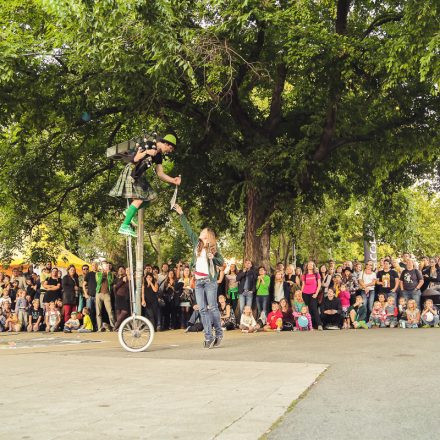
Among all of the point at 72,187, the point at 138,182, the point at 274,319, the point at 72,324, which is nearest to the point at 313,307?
the point at 274,319

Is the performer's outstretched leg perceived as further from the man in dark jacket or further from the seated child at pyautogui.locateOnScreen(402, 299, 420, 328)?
the seated child at pyautogui.locateOnScreen(402, 299, 420, 328)

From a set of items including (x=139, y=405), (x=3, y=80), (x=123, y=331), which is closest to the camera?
(x=139, y=405)

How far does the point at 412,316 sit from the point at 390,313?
56 centimetres

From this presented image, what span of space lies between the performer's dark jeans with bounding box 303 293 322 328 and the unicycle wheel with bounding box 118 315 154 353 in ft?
22.3

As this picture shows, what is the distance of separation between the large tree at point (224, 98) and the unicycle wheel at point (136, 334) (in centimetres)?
456

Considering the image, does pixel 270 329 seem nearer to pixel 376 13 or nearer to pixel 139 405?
pixel 376 13

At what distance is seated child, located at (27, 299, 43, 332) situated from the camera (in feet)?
66.8

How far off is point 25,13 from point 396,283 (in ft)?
36.1

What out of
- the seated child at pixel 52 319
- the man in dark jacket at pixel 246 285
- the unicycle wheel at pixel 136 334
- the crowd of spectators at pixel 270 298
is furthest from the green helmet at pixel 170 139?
the seated child at pixel 52 319

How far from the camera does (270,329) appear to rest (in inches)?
671

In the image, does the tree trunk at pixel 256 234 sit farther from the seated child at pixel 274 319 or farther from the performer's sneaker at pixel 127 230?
the performer's sneaker at pixel 127 230

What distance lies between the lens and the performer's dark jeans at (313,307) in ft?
56.8

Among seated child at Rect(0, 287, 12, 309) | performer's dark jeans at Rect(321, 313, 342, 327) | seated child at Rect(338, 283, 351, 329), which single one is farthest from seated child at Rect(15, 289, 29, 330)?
seated child at Rect(338, 283, 351, 329)

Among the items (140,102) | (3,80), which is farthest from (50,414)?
(140,102)
